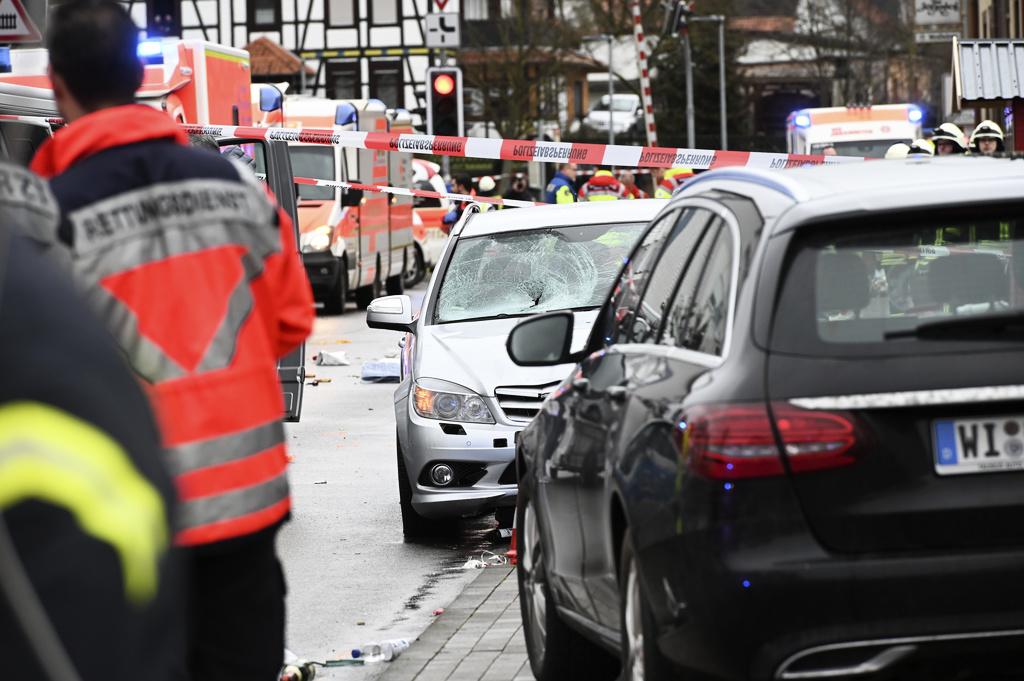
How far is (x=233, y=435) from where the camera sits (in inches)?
146

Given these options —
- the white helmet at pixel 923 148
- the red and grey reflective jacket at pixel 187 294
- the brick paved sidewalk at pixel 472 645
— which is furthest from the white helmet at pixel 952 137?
the red and grey reflective jacket at pixel 187 294

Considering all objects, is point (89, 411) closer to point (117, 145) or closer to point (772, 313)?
point (117, 145)

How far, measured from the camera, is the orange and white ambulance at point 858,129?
31.4 metres

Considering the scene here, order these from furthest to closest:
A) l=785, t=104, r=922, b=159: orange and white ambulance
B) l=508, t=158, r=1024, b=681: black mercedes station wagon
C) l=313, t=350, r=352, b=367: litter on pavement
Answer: l=785, t=104, r=922, b=159: orange and white ambulance → l=313, t=350, r=352, b=367: litter on pavement → l=508, t=158, r=1024, b=681: black mercedes station wagon

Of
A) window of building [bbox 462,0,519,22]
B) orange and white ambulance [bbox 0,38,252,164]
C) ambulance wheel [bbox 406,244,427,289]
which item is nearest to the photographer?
orange and white ambulance [bbox 0,38,252,164]

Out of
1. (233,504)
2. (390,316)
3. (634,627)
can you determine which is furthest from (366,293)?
(233,504)

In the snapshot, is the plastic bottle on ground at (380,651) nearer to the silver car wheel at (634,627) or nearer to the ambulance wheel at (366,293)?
the silver car wheel at (634,627)

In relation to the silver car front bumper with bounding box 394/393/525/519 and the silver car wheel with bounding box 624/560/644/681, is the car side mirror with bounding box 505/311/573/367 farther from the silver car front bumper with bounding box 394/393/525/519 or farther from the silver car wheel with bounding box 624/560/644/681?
the silver car front bumper with bounding box 394/393/525/519

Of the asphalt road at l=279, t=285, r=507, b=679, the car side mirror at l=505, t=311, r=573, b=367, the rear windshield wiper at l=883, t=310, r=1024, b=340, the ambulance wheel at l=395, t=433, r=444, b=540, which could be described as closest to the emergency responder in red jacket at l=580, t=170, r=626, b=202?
the asphalt road at l=279, t=285, r=507, b=679

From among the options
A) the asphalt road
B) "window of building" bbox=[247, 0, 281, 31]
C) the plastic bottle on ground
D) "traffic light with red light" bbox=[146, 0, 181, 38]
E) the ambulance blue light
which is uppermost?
"window of building" bbox=[247, 0, 281, 31]

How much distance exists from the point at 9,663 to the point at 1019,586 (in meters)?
2.87

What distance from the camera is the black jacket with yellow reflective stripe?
1614 mm

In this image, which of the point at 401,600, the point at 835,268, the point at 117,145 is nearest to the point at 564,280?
the point at 401,600

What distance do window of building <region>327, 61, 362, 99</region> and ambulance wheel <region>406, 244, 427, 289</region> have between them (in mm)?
41914
